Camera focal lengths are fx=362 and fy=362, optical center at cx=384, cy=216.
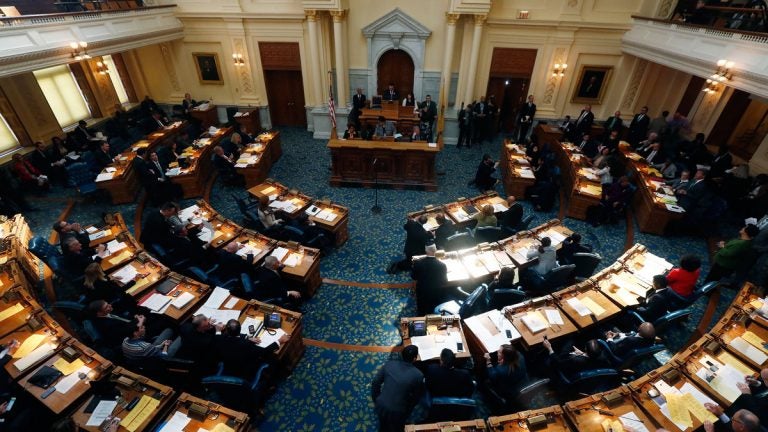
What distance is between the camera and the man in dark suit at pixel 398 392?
444 cm

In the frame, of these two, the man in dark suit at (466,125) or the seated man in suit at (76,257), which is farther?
the man in dark suit at (466,125)

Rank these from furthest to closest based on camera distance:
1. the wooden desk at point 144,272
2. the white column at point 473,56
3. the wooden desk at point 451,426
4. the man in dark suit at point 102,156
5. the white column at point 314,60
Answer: the white column at point 314,60, the white column at point 473,56, the man in dark suit at point 102,156, the wooden desk at point 144,272, the wooden desk at point 451,426

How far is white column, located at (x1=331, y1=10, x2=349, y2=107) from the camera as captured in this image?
42.7 ft

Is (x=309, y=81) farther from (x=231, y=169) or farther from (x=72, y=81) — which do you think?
(x=72, y=81)

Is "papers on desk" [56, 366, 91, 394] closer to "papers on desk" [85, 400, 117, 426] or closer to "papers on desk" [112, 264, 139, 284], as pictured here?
"papers on desk" [85, 400, 117, 426]

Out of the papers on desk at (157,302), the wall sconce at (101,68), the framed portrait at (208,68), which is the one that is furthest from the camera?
the framed portrait at (208,68)

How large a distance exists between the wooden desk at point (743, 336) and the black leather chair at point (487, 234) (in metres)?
3.71

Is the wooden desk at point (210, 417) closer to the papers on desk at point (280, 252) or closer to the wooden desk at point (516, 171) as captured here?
the papers on desk at point (280, 252)

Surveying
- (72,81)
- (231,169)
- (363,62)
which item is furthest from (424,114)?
(72,81)

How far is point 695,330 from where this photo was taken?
22.2ft

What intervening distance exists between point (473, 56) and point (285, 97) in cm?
790

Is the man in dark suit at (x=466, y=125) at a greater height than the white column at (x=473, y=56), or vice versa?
the white column at (x=473, y=56)

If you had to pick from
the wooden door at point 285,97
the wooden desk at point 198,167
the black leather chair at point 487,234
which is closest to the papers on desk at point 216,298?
the black leather chair at point 487,234

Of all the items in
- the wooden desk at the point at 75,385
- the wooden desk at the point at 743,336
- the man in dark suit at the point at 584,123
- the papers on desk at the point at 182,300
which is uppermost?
the man in dark suit at the point at 584,123
